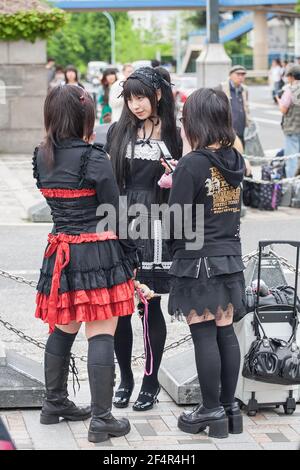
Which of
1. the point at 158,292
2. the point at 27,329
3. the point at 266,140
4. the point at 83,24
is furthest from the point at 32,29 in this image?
the point at 83,24

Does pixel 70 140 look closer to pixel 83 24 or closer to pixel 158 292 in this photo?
pixel 158 292

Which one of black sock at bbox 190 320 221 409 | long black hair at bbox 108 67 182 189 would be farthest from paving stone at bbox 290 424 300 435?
long black hair at bbox 108 67 182 189

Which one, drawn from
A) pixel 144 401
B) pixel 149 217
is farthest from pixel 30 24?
pixel 144 401

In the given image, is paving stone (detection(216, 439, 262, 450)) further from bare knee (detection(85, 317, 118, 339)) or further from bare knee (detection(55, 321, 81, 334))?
bare knee (detection(55, 321, 81, 334))

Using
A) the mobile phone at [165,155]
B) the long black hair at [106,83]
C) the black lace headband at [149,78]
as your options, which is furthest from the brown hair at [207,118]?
the long black hair at [106,83]

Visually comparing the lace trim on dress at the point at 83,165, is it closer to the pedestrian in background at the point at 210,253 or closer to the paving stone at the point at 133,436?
the pedestrian in background at the point at 210,253

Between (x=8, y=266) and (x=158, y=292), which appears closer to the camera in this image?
(x=158, y=292)

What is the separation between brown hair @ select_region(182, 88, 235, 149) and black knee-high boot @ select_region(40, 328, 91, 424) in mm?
1197

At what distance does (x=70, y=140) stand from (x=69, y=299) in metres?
0.77

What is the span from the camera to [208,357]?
17.9 ft

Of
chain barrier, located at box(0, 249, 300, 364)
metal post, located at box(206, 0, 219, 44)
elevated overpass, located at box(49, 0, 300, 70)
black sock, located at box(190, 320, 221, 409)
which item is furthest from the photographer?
elevated overpass, located at box(49, 0, 300, 70)

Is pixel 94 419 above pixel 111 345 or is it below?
below

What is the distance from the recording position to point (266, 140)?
86.1 feet

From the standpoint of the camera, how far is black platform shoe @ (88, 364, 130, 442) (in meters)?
5.43
